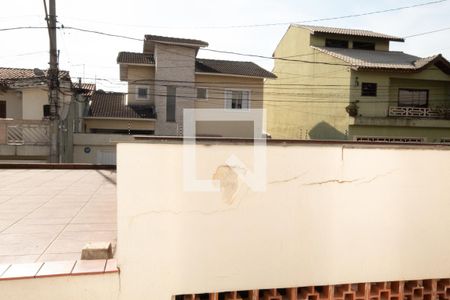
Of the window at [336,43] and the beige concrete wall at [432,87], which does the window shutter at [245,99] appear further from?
the beige concrete wall at [432,87]

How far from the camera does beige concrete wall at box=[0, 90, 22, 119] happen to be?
20334 millimetres

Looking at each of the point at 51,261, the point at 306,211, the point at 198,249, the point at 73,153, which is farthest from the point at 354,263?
the point at 73,153

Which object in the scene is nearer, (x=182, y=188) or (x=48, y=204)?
(x=182, y=188)

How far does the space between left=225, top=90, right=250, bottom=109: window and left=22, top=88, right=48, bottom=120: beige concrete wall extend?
10863 millimetres

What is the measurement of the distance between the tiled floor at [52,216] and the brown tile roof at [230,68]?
15.3 m

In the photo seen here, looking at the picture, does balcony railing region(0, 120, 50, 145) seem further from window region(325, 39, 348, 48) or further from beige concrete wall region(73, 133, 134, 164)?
window region(325, 39, 348, 48)

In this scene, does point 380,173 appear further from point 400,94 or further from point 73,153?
point 400,94

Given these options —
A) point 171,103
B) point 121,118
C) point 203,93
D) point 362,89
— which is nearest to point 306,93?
point 362,89

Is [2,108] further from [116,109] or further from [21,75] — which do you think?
[116,109]

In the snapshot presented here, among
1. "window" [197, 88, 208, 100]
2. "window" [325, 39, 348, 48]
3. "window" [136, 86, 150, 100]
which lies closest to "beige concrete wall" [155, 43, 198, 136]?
"window" [197, 88, 208, 100]

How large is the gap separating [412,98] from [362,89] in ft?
13.4

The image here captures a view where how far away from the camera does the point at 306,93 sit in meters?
23.9

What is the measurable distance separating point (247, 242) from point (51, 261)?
→ 5.39 ft

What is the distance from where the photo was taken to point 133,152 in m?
2.55
